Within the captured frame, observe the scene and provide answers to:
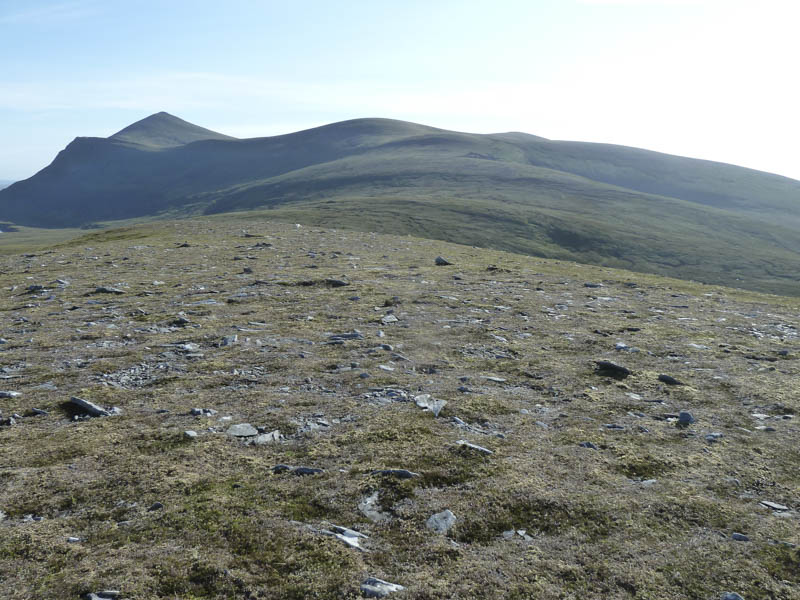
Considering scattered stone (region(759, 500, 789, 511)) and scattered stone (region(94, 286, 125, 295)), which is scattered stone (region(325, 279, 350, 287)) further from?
scattered stone (region(759, 500, 789, 511))

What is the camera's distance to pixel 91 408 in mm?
10805

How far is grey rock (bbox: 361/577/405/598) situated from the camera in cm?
601

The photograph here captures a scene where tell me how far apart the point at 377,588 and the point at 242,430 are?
4930 millimetres

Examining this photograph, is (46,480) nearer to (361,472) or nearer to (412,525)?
(361,472)

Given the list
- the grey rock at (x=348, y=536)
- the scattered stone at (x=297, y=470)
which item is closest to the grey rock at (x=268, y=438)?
the scattered stone at (x=297, y=470)

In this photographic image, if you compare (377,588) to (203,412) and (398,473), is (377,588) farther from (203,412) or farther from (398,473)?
(203,412)

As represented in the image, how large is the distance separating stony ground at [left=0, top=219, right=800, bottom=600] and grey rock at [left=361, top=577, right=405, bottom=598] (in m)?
0.03

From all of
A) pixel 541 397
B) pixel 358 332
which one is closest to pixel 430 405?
pixel 541 397

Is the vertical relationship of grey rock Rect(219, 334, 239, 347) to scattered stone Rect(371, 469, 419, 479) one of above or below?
above

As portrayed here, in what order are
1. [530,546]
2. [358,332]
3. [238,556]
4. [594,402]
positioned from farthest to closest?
1. [358,332]
2. [594,402]
3. [530,546]
4. [238,556]

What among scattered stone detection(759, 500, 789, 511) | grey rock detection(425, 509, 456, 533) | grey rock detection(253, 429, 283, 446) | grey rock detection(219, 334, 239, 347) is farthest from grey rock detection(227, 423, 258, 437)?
scattered stone detection(759, 500, 789, 511)

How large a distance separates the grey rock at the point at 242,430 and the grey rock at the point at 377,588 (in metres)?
4.53

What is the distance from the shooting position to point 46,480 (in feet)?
26.6

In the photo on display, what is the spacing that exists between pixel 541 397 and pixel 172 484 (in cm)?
839
